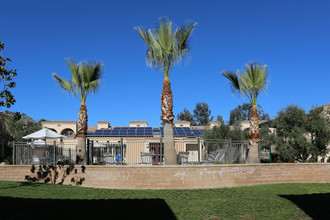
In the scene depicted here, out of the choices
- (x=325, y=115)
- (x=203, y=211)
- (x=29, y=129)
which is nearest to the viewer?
(x=203, y=211)

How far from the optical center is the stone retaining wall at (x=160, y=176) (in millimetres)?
12945

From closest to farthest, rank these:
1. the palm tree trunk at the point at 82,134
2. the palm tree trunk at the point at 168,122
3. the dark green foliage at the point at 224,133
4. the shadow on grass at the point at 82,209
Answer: the shadow on grass at the point at 82,209 → the palm tree trunk at the point at 168,122 → the palm tree trunk at the point at 82,134 → the dark green foliage at the point at 224,133

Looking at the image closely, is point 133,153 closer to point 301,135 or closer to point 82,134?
point 82,134

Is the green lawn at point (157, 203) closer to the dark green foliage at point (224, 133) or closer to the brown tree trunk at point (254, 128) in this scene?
the brown tree trunk at point (254, 128)

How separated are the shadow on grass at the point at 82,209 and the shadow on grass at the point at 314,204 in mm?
4028

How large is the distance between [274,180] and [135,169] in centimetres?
691

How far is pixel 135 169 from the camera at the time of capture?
13008mm

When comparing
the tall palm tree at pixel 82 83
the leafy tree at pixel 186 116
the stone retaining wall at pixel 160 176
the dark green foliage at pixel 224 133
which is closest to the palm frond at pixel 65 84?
the tall palm tree at pixel 82 83

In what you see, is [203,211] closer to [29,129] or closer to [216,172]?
[216,172]

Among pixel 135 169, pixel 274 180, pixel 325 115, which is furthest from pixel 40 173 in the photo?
pixel 325 115

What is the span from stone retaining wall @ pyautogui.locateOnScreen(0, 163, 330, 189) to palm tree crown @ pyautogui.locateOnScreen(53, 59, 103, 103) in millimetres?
A: 4383

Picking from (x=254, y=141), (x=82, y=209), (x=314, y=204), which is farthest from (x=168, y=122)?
(x=314, y=204)

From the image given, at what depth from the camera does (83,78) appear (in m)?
15.8

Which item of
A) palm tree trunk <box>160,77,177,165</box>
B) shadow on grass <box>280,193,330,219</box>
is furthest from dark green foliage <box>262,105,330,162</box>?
palm tree trunk <box>160,77,177,165</box>
